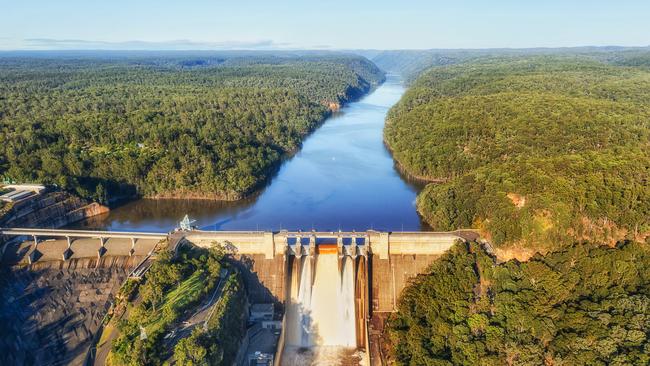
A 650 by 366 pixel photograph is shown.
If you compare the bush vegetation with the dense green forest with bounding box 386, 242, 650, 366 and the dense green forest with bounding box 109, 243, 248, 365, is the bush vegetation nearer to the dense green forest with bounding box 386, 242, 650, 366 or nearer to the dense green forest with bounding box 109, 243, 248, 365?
the dense green forest with bounding box 109, 243, 248, 365

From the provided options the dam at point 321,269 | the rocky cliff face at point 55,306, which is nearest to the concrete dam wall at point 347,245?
the dam at point 321,269

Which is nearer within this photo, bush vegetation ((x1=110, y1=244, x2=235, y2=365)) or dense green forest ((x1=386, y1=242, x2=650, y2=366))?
dense green forest ((x1=386, y1=242, x2=650, y2=366))

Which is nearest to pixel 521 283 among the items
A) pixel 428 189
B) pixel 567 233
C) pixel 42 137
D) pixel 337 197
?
pixel 567 233

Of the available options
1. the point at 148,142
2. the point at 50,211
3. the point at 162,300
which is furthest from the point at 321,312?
the point at 148,142

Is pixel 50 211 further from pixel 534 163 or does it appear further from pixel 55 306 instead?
pixel 534 163

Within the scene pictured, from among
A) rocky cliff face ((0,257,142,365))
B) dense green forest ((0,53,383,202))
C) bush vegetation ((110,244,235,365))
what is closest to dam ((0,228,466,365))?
rocky cliff face ((0,257,142,365))

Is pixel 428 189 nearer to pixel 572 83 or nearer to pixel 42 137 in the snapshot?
pixel 42 137
